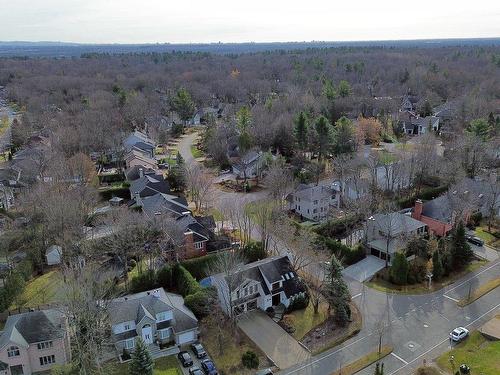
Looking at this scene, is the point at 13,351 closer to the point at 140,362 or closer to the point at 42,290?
the point at 140,362

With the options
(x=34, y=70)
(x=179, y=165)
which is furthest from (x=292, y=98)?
(x=34, y=70)

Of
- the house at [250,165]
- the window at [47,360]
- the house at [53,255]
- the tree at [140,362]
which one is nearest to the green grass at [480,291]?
the tree at [140,362]

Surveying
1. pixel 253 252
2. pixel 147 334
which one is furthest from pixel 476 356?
pixel 147 334

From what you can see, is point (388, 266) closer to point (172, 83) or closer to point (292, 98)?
point (292, 98)

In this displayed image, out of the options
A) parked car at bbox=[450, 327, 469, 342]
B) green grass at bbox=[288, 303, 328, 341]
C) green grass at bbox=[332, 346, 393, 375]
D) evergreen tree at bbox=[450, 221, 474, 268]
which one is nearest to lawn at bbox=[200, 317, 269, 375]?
green grass at bbox=[288, 303, 328, 341]

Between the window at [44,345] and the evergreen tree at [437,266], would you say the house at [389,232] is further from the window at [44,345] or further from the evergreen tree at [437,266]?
the window at [44,345]

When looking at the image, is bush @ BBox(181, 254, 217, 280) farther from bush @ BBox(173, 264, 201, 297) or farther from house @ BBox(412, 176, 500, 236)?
house @ BBox(412, 176, 500, 236)
